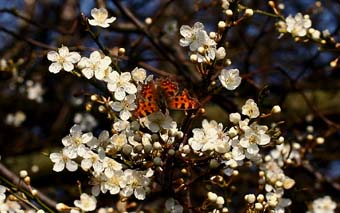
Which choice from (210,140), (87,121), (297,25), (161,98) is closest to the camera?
(161,98)

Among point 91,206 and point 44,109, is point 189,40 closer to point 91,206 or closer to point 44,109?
point 91,206

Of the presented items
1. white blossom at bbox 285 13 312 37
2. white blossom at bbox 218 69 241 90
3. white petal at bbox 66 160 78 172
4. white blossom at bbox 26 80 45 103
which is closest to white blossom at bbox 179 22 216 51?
white blossom at bbox 218 69 241 90

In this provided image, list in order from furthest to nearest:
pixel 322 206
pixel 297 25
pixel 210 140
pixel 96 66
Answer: pixel 322 206, pixel 297 25, pixel 96 66, pixel 210 140

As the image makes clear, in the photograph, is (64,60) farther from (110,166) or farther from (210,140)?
(210,140)

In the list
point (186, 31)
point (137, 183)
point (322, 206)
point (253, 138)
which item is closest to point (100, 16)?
point (186, 31)

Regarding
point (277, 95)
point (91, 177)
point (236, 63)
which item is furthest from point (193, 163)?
point (236, 63)

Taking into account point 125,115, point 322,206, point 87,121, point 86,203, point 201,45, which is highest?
point 201,45

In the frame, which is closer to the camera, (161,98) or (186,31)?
(161,98)

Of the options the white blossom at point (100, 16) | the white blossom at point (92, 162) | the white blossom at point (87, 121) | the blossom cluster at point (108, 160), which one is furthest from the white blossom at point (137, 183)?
the white blossom at point (87, 121)

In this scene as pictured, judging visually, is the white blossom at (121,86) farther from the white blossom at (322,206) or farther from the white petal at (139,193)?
the white blossom at (322,206)

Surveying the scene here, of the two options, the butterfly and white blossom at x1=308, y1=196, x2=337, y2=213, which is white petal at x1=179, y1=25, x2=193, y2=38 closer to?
the butterfly
